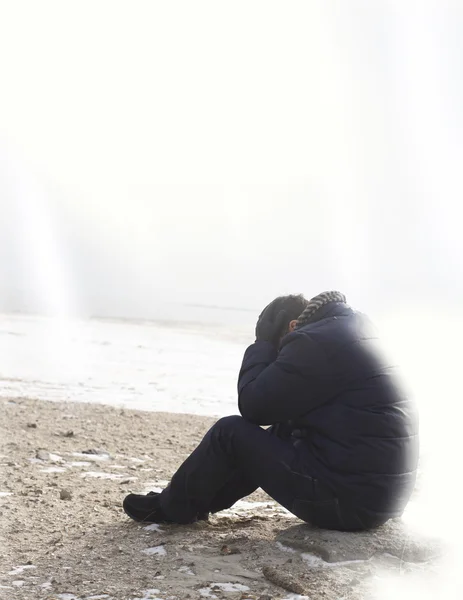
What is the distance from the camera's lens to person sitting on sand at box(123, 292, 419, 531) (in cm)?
324

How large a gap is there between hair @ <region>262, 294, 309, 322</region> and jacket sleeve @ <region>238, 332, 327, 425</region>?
324 millimetres

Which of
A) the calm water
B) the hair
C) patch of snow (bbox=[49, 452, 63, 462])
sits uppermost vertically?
the hair

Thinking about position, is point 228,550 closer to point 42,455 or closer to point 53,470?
point 53,470

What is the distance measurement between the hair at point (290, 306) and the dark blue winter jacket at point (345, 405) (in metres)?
0.27

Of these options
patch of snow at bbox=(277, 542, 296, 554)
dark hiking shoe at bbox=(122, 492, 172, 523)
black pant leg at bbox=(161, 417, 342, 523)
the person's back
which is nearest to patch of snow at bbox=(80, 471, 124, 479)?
dark hiking shoe at bbox=(122, 492, 172, 523)

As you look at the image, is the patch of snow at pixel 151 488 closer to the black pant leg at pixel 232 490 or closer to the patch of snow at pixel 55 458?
the patch of snow at pixel 55 458

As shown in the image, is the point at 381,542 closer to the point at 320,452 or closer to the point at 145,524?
the point at 320,452

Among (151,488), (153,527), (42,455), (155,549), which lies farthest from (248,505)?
(42,455)

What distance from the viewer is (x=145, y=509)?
154 inches

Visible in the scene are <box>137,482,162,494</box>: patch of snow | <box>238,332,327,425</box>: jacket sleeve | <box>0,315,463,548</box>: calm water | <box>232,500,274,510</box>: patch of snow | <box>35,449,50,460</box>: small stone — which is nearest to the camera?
<box>238,332,327,425</box>: jacket sleeve

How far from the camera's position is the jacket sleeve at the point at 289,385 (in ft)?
10.6

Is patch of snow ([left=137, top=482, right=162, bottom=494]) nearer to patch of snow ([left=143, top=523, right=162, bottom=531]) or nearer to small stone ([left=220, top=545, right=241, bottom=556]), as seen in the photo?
patch of snow ([left=143, top=523, right=162, bottom=531])

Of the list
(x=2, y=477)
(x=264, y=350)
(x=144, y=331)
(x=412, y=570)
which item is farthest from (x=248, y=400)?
(x=144, y=331)

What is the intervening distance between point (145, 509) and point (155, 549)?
1.26 feet
